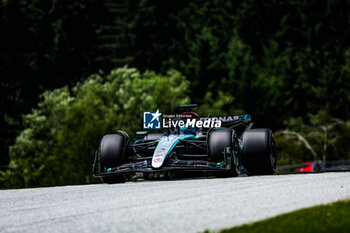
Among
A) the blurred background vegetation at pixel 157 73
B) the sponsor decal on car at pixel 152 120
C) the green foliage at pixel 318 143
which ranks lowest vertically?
the green foliage at pixel 318 143

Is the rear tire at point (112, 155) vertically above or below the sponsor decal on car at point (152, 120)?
below

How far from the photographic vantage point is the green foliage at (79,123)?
4322 cm

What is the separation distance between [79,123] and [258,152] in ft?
103

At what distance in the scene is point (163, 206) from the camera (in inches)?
345

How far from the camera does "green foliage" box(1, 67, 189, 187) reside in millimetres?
43219

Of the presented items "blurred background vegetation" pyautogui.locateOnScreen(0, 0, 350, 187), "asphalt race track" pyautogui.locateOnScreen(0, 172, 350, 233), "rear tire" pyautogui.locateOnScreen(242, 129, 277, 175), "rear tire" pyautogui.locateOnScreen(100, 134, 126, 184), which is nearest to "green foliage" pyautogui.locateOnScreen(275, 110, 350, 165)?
"blurred background vegetation" pyautogui.locateOnScreen(0, 0, 350, 187)

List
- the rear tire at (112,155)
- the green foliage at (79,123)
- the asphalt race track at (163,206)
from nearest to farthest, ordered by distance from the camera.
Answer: the asphalt race track at (163,206), the rear tire at (112,155), the green foliage at (79,123)

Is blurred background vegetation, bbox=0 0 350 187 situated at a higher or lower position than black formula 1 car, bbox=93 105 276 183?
higher

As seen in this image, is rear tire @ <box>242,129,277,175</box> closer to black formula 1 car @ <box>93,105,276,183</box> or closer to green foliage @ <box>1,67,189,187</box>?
black formula 1 car @ <box>93,105,276,183</box>

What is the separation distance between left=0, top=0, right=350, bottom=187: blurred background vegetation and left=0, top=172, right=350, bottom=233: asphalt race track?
3058 cm

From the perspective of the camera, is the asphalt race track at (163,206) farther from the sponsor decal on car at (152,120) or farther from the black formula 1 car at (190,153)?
the sponsor decal on car at (152,120)

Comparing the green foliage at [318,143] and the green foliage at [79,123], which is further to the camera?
the green foliage at [318,143]

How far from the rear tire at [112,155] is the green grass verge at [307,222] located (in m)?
7.24

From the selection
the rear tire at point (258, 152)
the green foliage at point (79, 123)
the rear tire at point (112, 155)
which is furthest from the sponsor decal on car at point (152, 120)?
the green foliage at point (79, 123)
